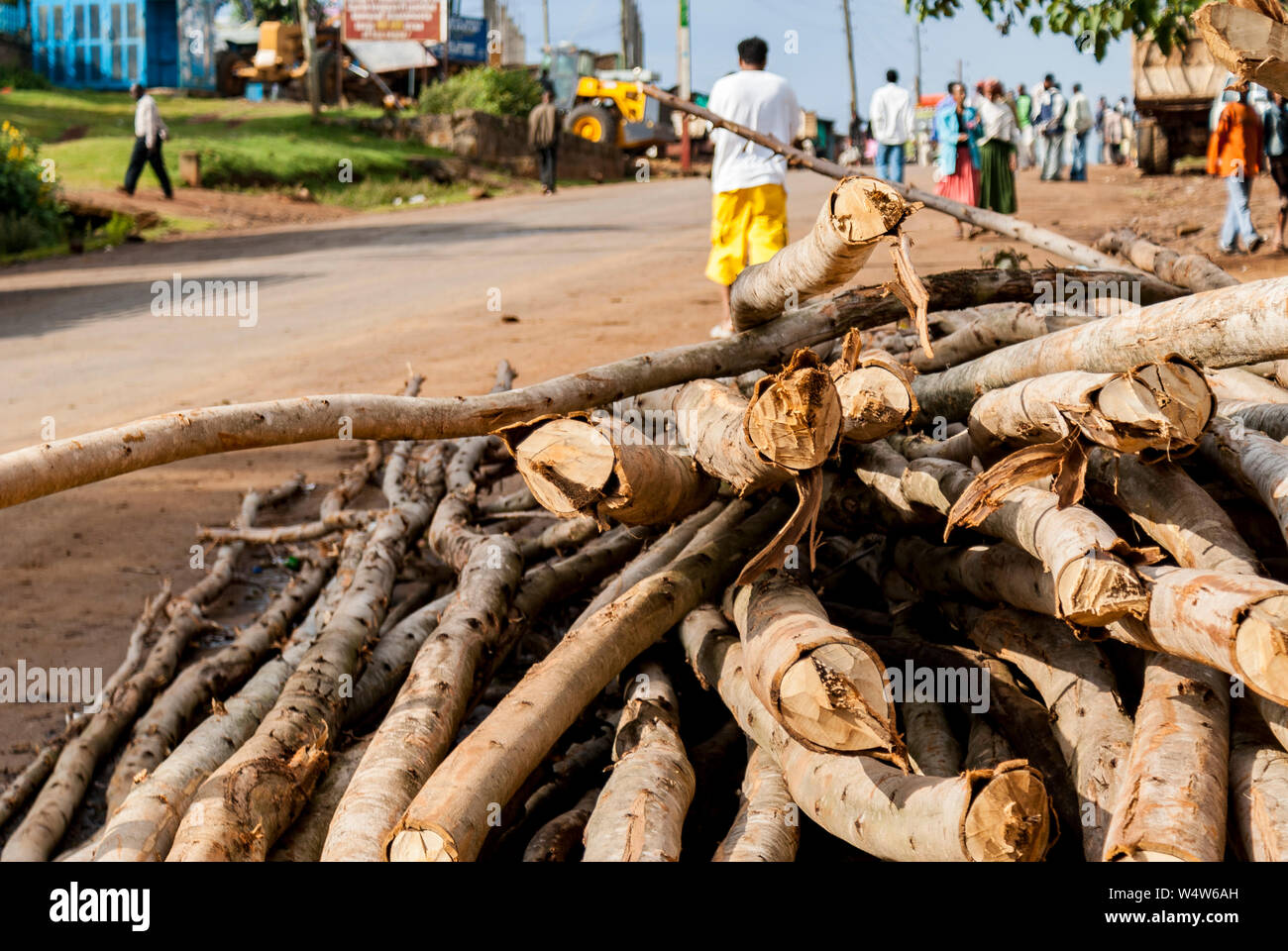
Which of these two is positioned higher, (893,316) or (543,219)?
(543,219)

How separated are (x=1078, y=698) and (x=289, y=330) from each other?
903 centimetres

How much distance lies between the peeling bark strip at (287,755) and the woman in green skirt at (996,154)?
11556mm

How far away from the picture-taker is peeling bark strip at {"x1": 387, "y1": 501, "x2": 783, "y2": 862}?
223cm

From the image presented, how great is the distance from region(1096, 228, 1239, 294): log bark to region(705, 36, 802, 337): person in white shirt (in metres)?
2.13

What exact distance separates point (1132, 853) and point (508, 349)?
24.4 ft

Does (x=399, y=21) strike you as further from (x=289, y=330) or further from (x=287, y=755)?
(x=287, y=755)

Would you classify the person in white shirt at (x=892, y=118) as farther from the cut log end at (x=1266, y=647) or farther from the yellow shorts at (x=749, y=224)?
the cut log end at (x=1266, y=647)

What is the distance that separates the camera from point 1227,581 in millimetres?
2053

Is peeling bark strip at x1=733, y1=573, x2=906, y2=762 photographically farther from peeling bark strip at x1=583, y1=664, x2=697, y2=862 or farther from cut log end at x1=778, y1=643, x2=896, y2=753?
peeling bark strip at x1=583, y1=664, x2=697, y2=862

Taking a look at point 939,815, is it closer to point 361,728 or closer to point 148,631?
point 361,728

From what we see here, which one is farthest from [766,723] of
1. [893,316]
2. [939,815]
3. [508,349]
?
[508,349]

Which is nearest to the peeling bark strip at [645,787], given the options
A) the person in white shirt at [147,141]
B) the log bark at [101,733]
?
the log bark at [101,733]

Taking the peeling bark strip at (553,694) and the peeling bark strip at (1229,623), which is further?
the peeling bark strip at (553,694)

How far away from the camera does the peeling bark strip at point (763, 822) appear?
2.38 m
